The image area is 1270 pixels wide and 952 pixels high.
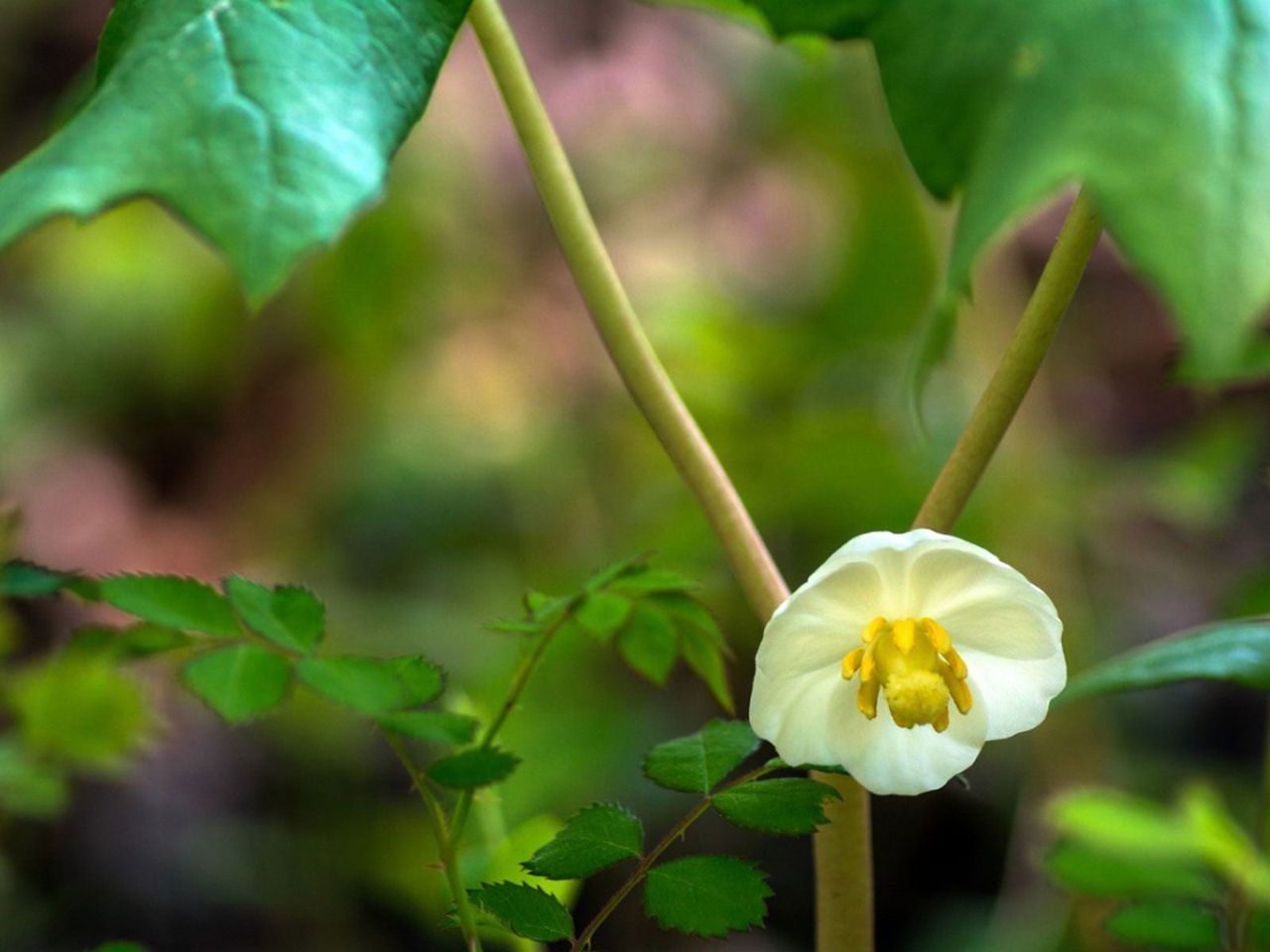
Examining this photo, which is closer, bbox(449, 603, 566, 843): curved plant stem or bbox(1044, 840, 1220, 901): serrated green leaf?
bbox(449, 603, 566, 843): curved plant stem

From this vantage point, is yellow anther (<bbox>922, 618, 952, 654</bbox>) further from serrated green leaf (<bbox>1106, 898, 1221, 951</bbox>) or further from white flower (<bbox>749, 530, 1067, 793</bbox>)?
serrated green leaf (<bbox>1106, 898, 1221, 951</bbox>)

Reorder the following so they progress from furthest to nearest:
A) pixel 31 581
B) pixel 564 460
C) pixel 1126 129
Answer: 1. pixel 564 460
2. pixel 31 581
3. pixel 1126 129

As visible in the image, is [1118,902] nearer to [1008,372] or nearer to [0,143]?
[1008,372]

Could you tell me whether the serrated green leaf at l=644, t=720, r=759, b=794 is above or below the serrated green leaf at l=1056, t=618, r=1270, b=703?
above

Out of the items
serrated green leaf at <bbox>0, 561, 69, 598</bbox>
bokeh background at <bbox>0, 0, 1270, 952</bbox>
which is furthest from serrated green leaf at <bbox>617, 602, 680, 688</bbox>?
bokeh background at <bbox>0, 0, 1270, 952</bbox>

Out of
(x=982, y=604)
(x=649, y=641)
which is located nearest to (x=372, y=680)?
(x=649, y=641)

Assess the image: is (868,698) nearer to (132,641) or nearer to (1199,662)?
(1199,662)

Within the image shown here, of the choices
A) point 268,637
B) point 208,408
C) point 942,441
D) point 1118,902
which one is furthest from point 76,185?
point 208,408
